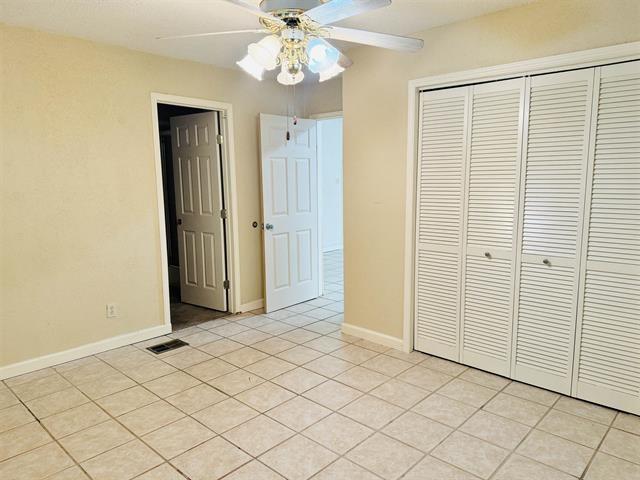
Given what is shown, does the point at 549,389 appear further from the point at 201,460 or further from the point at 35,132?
the point at 35,132

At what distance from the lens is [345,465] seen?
205 cm

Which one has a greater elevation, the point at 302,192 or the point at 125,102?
the point at 125,102

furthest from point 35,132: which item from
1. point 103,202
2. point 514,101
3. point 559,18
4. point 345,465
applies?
point 559,18

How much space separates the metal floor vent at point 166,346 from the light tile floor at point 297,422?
0.08m

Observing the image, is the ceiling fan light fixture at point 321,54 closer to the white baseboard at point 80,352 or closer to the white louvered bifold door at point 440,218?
the white louvered bifold door at point 440,218

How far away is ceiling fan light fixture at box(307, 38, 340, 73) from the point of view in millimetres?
1871

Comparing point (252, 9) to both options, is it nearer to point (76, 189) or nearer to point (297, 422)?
point (297, 422)

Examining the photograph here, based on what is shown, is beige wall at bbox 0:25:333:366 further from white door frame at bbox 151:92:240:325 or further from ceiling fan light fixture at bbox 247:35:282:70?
ceiling fan light fixture at bbox 247:35:282:70

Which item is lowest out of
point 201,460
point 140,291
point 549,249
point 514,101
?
point 201,460

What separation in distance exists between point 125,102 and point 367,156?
6.62 ft

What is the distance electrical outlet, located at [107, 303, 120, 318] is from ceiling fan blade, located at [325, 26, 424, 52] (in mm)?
2766

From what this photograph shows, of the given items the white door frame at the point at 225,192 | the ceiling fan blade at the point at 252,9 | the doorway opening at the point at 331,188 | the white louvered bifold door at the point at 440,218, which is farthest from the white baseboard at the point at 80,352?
the doorway opening at the point at 331,188

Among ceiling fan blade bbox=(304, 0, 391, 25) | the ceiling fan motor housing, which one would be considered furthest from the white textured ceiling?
ceiling fan blade bbox=(304, 0, 391, 25)

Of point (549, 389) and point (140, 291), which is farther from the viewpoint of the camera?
point (140, 291)
